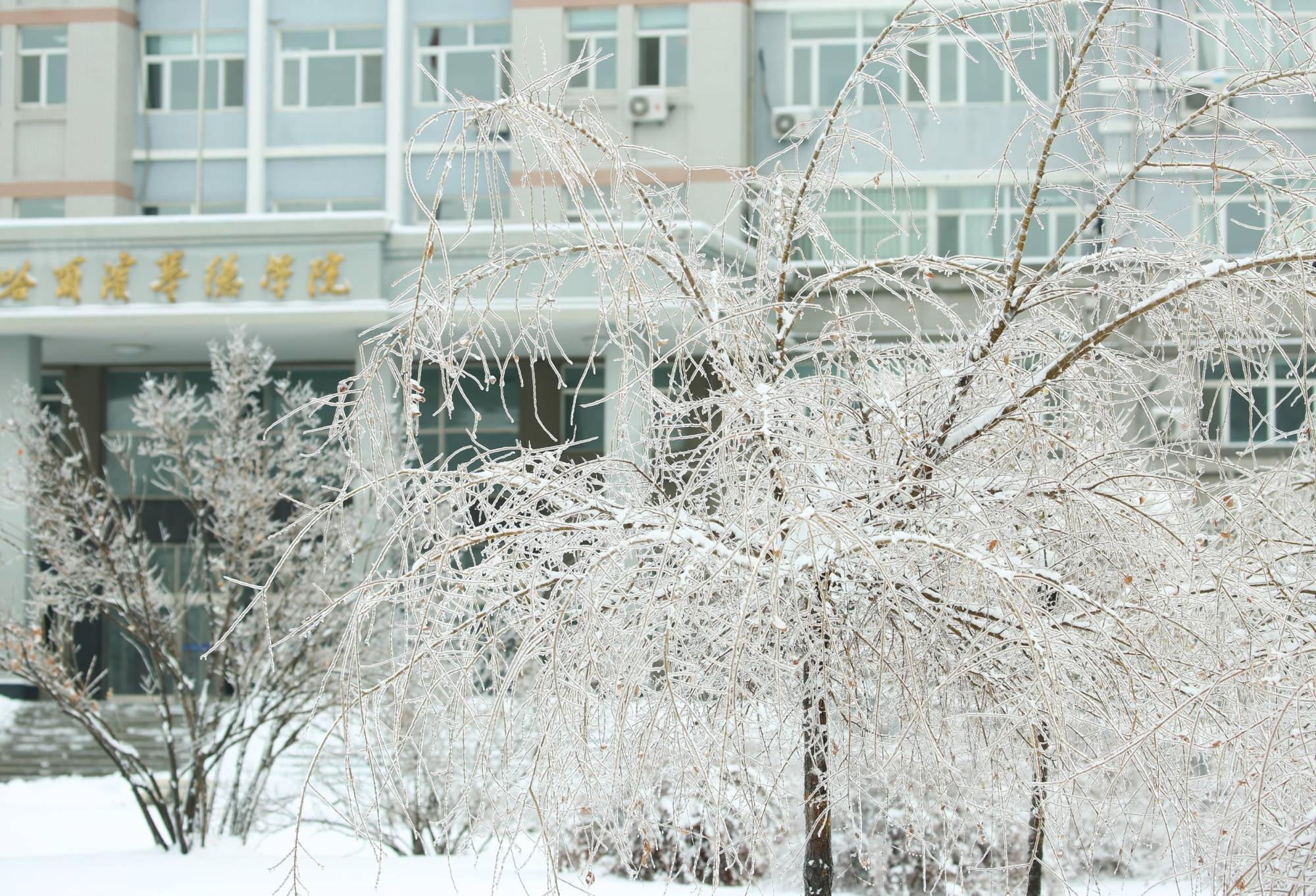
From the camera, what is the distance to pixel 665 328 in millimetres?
12938

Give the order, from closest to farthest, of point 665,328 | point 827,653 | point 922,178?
1. point 827,653
2. point 665,328
3. point 922,178

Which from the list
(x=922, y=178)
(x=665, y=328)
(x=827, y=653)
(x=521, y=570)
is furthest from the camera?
(x=922, y=178)

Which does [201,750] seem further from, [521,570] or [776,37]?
[776,37]

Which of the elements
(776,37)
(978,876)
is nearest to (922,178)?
(776,37)

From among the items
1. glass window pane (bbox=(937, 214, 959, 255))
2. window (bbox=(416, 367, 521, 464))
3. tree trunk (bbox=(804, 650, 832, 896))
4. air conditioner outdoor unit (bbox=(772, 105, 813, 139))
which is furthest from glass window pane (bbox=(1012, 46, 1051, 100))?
tree trunk (bbox=(804, 650, 832, 896))

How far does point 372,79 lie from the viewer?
72.8 ft

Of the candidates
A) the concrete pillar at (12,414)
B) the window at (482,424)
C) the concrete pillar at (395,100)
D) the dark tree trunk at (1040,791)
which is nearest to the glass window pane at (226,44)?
the concrete pillar at (395,100)

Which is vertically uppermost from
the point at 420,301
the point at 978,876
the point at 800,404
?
the point at 420,301

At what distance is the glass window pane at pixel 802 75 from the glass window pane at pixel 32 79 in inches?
468

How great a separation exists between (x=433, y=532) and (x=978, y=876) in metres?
6.85

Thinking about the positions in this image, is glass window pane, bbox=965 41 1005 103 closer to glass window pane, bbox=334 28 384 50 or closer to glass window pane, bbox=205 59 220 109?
glass window pane, bbox=334 28 384 50

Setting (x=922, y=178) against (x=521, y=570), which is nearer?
(x=521, y=570)

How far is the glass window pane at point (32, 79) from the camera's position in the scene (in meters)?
22.1

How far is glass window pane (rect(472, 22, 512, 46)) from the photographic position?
2188cm
